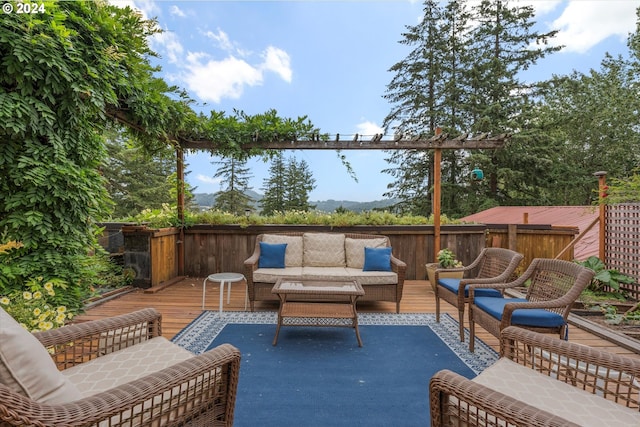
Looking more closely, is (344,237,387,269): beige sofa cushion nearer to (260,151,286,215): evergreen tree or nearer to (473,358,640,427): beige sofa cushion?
(473,358,640,427): beige sofa cushion

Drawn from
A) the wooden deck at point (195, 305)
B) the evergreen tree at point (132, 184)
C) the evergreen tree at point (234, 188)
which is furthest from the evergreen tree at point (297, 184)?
the wooden deck at point (195, 305)

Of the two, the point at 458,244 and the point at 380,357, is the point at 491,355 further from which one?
the point at 458,244

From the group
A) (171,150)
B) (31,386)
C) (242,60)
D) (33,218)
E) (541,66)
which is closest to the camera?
(31,386)

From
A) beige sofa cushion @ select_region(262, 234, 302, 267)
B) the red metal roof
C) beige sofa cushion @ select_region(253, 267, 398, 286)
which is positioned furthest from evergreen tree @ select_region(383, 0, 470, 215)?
beige sofa cushion @ select_region(253, 267, 398, 286)

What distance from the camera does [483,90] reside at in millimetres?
12734

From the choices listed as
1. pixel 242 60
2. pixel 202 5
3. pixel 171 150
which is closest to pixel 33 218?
pixel 171 150

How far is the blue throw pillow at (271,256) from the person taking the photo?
13.8 ft

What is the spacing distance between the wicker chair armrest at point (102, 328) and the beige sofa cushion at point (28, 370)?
474mm

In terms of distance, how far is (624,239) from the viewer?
14.1ft

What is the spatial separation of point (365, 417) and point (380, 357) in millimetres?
831

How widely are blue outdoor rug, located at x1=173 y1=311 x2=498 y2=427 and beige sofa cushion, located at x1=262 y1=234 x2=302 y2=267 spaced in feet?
2.85

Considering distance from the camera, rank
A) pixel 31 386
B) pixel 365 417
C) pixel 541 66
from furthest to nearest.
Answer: pixel 541 66 → pixel 365 417 → pixel 31 386

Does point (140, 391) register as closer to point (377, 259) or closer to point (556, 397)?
point (556, 397)

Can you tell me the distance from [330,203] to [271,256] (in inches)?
141
